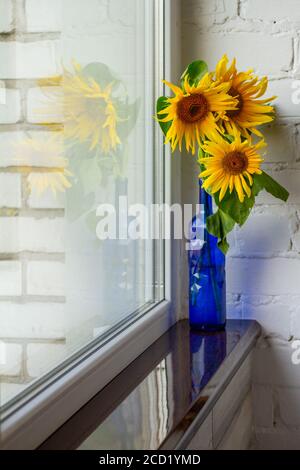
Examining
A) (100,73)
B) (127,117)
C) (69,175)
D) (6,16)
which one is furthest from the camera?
(127,117)

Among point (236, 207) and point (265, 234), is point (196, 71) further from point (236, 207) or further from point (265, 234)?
point (265, 234)

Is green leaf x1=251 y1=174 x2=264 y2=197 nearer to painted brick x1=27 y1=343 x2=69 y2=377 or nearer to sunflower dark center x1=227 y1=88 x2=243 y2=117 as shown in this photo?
sunflower dark center x1=227 y1=88 x2=243 y2=117

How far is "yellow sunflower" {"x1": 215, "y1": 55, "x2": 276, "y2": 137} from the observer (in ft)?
4.64

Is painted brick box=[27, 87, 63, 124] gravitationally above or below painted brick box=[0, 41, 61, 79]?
below

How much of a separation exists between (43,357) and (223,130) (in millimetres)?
679

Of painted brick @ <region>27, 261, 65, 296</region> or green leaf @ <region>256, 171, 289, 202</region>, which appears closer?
painted brick @ <region>27, 261, 65, 296</region>

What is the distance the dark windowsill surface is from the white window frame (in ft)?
0.06

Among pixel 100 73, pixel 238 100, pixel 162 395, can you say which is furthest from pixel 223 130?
pixel 162 395

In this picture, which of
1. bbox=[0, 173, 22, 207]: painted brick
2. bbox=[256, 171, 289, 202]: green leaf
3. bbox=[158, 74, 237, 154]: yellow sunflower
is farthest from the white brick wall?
bbox=[0, 173, 22, 207]: painted brick

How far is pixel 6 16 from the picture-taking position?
2.69 feet

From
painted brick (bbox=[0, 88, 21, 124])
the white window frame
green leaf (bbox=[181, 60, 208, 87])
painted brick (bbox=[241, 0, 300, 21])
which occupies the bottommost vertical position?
the white window frame

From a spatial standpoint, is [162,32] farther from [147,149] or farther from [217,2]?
[147,149]

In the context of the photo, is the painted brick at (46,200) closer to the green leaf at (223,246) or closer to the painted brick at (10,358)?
the painted brick at (10,358)

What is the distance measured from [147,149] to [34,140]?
61 centimetres
